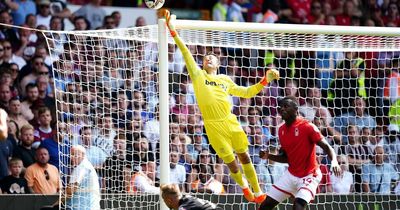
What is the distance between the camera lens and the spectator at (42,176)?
45.8 ft

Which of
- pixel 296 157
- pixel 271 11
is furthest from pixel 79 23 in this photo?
pixel 296 157

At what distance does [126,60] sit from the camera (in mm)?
14055

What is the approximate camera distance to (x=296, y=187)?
1203cm

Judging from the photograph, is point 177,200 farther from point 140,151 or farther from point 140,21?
point 140,21

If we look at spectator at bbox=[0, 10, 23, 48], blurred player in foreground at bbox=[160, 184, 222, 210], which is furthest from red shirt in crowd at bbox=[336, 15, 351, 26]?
blurred player in foreground at bbox=[160, 184, 222, 210]

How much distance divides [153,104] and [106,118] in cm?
71

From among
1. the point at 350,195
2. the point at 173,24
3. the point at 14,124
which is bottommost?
the point at 350,195

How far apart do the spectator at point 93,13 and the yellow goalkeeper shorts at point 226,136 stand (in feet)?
17.1

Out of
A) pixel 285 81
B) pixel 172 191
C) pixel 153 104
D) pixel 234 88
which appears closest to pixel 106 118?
pixel 153 104

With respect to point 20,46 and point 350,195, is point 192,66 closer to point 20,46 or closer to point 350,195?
point 350,195

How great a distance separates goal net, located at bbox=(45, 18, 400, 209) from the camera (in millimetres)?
13258

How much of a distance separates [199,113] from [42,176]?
7.95 feet

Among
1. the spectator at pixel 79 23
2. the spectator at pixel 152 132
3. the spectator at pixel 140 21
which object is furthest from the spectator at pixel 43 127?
the spectator at pixel 140 21

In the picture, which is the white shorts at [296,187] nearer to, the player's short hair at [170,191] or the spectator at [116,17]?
the player's short hair at [170,191]
